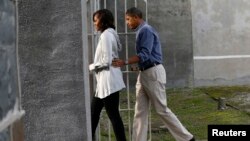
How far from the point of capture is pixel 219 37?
1251 cm

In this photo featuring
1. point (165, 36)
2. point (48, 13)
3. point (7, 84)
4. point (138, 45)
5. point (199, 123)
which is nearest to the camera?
point (7, 84)

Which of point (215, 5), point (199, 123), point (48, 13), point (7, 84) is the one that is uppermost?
point (215, 5)

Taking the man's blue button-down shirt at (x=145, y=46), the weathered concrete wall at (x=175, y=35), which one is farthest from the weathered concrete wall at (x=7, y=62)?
the weathered concrete wall at (x=175, y=35)

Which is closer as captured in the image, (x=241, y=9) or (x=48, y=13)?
(x=48, y=13)

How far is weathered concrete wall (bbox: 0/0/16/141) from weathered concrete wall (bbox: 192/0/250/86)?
1101 cm

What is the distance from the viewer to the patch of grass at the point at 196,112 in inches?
282

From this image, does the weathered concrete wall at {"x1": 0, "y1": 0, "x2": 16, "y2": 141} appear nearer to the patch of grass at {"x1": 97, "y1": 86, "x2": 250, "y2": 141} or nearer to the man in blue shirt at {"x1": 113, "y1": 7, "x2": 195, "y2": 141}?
the man in blue shirt at {"x1": 113, "y1": 7, "x2": 195, "y2": 141}

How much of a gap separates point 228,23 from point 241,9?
484 millimetres

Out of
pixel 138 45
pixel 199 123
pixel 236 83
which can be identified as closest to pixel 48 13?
pixel 138 45

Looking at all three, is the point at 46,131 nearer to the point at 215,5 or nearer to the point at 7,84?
the point at 7,84

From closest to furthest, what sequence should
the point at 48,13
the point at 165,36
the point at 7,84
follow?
the point at 7,84, the point at 48,13, the point at 165,36

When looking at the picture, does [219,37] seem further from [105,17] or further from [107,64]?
[107,64]

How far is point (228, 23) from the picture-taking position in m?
12.5

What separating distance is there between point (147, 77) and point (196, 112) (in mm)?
3937
